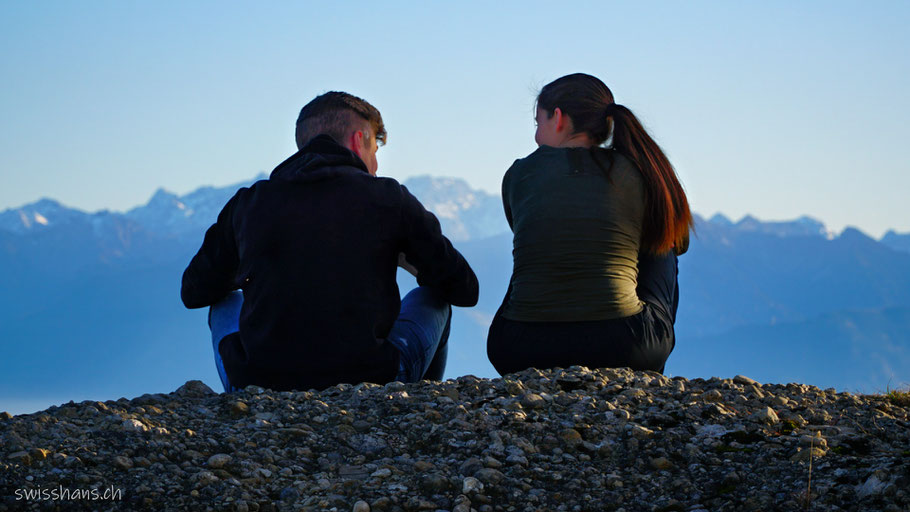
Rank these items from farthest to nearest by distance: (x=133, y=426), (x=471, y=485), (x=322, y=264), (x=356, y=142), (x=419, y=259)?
1. (x=356, y=142)
2. (x=419, y=259)
3. (x=322, y=264)
4. (x=133, y=426)
5. (x=471, y=485)

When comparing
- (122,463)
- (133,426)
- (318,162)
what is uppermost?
(318,162)

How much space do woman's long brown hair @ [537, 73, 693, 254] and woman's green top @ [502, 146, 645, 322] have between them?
0.08 m

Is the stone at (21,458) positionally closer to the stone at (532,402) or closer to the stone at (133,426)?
the stone at (133,426)

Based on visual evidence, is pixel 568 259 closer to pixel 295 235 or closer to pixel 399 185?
pixel 399 185

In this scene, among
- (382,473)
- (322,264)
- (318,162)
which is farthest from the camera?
(318,162)

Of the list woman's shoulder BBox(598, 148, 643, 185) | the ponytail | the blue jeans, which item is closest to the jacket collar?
the blue jeans

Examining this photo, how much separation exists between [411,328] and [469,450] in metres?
1.63

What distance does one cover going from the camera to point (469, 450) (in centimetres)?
442

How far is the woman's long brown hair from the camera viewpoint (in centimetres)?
578

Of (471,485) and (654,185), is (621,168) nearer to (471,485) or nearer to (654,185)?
(654,185)

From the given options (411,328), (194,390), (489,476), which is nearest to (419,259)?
(411,328)

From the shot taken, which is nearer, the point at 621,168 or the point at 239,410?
the point at 239,410

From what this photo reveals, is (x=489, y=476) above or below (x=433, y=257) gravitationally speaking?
below

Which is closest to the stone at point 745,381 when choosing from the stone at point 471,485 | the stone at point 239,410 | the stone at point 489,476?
the stone at point 489,476
